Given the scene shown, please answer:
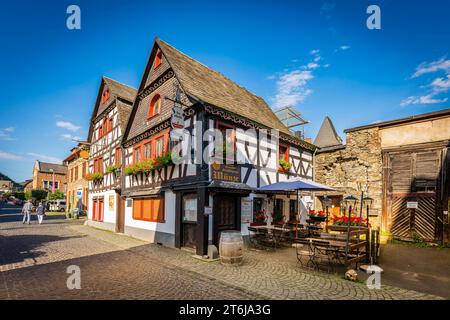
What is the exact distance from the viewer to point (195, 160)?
379 inches

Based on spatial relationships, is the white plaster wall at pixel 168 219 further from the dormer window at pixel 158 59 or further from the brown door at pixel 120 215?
the dormer window at pixel 158 59

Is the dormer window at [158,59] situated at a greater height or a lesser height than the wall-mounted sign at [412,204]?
greater

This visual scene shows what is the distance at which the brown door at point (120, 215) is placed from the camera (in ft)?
50.8

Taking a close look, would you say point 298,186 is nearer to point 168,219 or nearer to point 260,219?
point 260,219

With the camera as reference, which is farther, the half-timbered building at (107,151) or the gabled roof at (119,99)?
the gabled roof at (119,99)

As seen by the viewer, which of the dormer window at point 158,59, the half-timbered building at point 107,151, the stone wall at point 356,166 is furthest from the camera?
the half-timbered building at point 107,151

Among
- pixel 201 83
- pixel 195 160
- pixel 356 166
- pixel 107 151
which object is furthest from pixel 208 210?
pixel 107 151

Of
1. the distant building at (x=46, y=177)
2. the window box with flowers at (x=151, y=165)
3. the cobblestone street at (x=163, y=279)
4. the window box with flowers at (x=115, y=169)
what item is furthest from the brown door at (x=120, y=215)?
the distant building at (x=46, y=177)

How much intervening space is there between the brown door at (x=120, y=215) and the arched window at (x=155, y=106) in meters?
5.72

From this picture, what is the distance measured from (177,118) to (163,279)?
520cm

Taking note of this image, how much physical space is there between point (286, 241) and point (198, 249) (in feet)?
14.1

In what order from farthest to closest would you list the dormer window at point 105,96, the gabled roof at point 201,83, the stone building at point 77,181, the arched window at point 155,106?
the stone building at point 77,181, the dormer window at point 105,96, the arched window at point 155,106, the gabled roof at point 201,83

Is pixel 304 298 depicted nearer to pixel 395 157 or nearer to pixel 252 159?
pixel 252 159

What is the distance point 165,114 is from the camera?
465 inches
